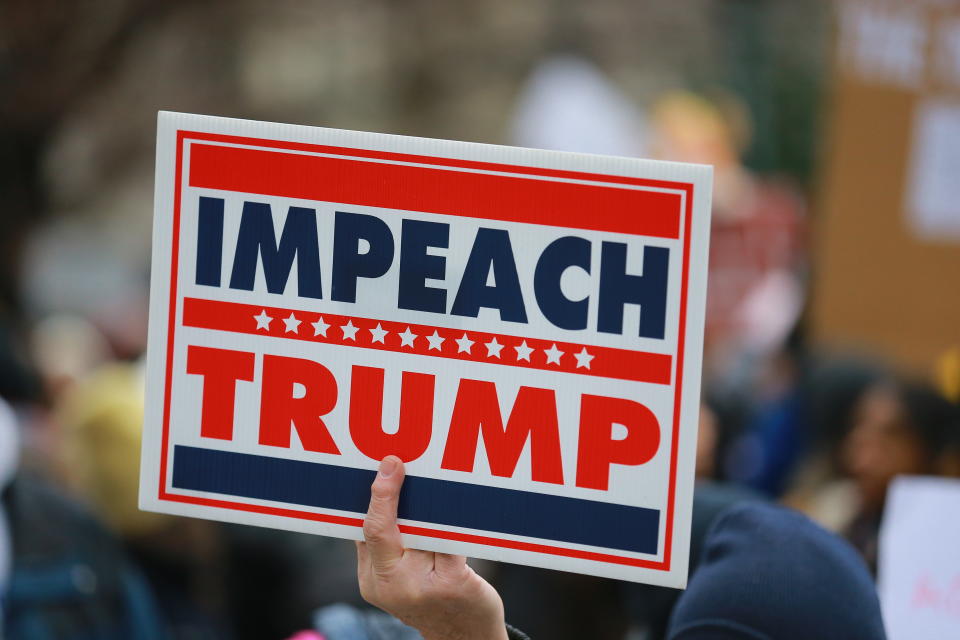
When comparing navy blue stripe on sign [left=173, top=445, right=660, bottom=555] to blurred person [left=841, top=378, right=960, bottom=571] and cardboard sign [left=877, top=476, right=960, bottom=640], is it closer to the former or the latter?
cardboard sign [left=877, top=476, right=960, bottom=640]

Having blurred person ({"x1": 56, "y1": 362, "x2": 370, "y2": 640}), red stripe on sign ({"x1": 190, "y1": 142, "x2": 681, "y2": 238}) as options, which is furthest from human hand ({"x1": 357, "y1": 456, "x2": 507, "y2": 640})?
blurred person ({"x1": 56, "y1": 362, "x2": 370, "y2": 640})

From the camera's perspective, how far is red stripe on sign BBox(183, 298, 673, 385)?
69.5 inches

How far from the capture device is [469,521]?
1.77 m

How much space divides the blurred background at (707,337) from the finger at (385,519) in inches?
17.4

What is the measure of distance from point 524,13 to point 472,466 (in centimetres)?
1415

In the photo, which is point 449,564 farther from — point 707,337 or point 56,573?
point 707,337

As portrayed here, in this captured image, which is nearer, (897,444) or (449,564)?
(449,564)

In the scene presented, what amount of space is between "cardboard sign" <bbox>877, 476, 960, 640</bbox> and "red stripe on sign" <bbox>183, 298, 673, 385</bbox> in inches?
43.1

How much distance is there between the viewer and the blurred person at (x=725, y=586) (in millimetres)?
1686

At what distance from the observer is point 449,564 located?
1.75m

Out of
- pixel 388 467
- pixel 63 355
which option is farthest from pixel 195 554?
pixel 63 355

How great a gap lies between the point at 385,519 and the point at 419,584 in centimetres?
11

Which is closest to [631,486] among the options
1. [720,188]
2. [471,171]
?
[471,171]

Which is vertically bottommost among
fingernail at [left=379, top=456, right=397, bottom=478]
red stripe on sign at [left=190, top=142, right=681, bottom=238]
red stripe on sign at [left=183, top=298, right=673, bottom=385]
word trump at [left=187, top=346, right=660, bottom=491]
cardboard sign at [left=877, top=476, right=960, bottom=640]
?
cardboard sign at [left=877, top=476, right=960, bottom=640]
